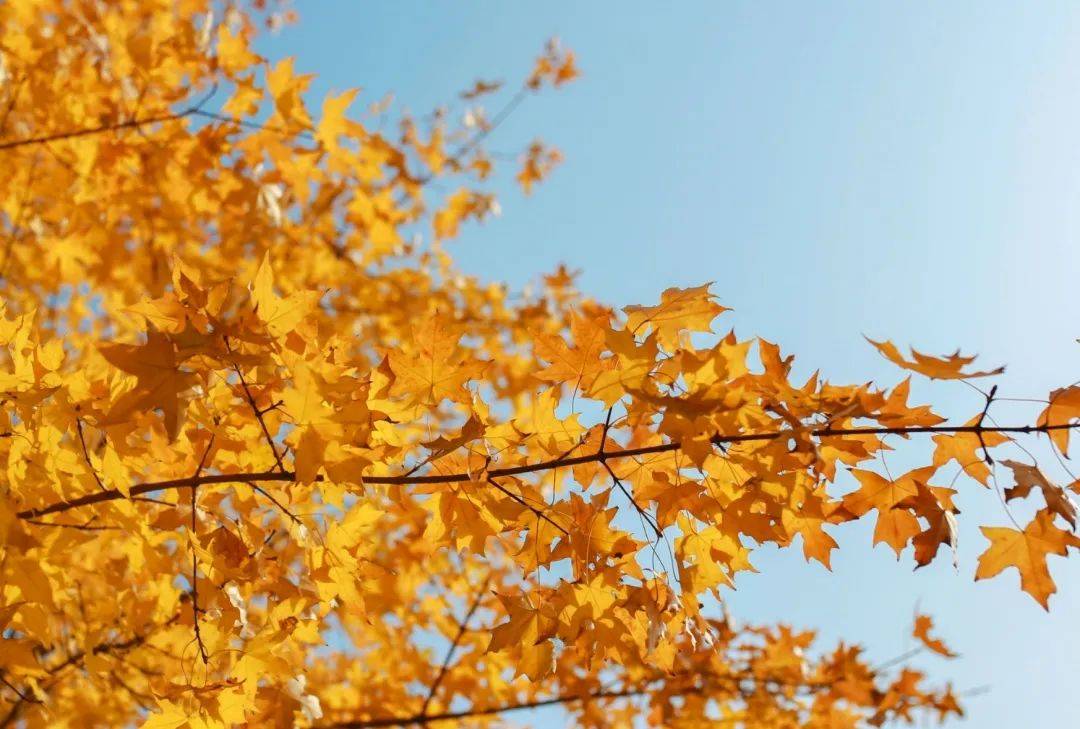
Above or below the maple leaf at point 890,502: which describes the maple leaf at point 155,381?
above

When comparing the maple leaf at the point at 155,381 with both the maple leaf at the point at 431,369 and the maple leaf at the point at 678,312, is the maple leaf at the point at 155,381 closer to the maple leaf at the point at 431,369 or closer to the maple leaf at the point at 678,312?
the maple leaf at the point at 431,369

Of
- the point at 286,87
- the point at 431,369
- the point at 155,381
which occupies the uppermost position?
the point at 286,87

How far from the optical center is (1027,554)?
141cm

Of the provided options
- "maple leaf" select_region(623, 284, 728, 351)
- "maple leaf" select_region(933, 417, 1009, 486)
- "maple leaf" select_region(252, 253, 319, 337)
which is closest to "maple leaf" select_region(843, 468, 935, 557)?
→ "maple leaf" select_region(933, 417, 1009, 486)

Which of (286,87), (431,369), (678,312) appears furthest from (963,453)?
(286,87)

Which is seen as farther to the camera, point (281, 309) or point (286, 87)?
point (286, 87)

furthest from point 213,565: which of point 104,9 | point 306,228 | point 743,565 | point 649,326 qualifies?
point 104,9

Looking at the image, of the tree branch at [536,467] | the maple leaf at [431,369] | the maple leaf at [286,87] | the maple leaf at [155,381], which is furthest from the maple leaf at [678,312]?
the maple leaf at [286,87]

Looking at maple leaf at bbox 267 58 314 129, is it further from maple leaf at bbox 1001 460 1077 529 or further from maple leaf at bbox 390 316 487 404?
maple leaf at bbox 1001 460 1077 529

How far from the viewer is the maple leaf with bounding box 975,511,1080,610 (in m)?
1.38

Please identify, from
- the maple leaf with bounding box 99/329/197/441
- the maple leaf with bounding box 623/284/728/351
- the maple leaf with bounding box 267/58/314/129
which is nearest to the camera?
the maple leaf with bounding box 99/329/197/441

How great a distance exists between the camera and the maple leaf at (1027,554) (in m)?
1.38

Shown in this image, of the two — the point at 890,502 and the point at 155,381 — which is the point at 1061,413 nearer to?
the point at 890,502

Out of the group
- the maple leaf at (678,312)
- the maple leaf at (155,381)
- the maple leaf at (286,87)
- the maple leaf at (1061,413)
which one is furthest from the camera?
the maple leaf at (286,87)
